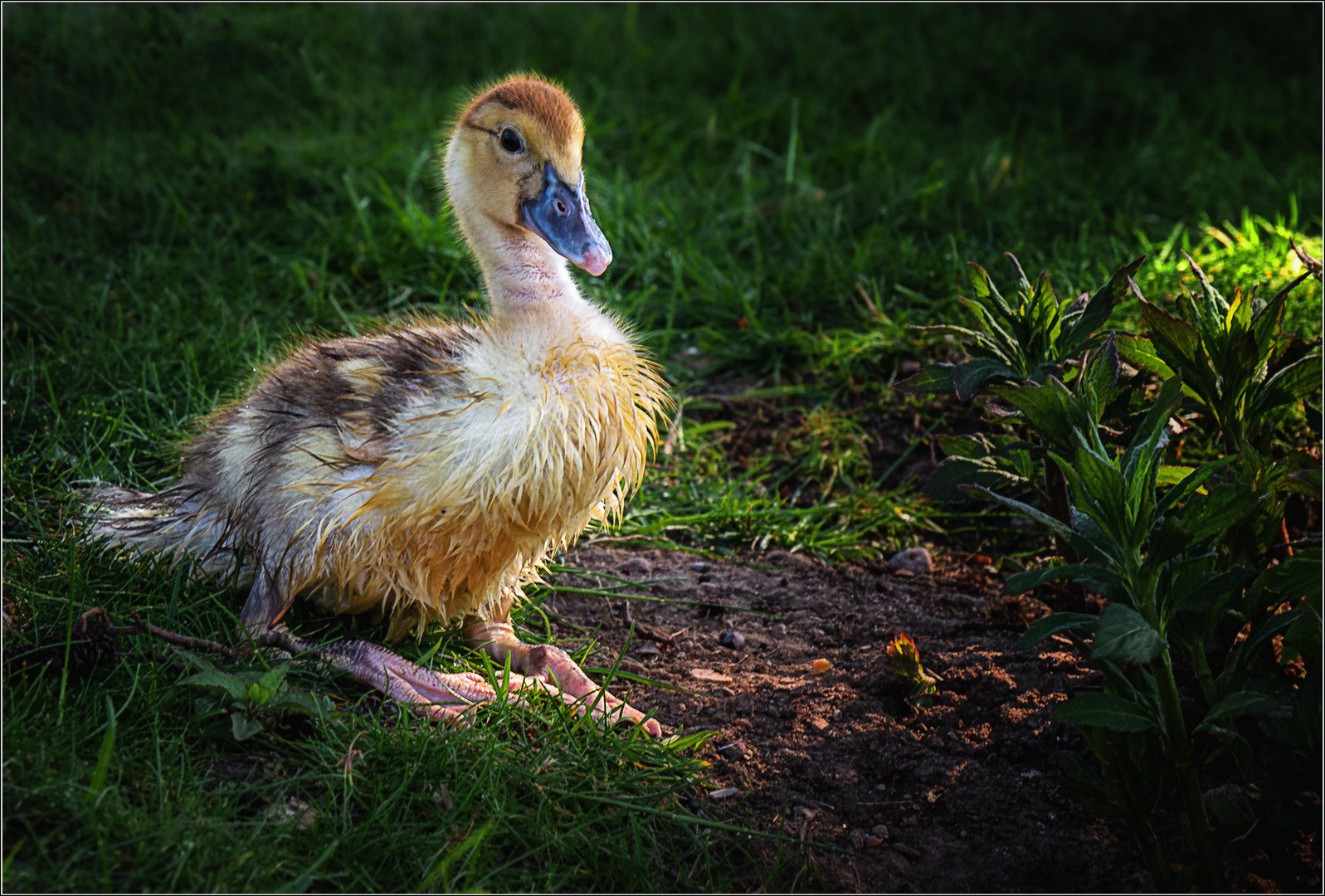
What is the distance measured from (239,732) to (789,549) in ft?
6.41

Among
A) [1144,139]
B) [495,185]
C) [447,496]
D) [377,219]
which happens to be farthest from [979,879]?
[1144,139]

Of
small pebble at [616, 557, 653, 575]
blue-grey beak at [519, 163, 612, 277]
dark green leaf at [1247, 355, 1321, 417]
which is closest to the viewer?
dark green leaf at [1247, 355, 1321, 417]

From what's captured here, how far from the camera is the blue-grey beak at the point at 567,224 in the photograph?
3193mm

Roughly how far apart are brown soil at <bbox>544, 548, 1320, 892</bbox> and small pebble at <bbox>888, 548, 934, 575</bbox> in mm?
40

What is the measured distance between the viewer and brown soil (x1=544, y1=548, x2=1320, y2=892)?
8.35 ft

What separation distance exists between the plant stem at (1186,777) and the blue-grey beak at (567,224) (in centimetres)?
177

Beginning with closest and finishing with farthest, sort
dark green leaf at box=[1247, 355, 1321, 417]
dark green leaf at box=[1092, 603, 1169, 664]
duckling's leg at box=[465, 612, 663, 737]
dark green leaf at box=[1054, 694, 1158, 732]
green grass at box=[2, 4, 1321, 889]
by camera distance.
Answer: dark green leaf at box=[1092, 603, 1169, 664]
dark green leaf at box=[1054, 694, 1158, 732]
green grass at box=[2, 4, 1321, 889]
dark green leaf at box=[1247, 355, 1321, 417]
duckling's leg at box=[465, 612, 663, 737]

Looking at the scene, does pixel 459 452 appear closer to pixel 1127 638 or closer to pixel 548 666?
pixel 548 666

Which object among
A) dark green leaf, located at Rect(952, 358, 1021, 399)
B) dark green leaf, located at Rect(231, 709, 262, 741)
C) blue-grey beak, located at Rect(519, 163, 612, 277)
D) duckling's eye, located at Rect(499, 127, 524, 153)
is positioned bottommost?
dark green leaf, located at Rect(231, 709, 262, 741)

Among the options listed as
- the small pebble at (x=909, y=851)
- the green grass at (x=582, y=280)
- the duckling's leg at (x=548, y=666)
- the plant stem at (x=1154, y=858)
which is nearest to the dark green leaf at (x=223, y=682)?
the green grass at (x=582, y=280)

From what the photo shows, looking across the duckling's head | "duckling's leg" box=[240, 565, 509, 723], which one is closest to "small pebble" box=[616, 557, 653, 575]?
"duckling's leg" box=[240, 565, 509, 723]

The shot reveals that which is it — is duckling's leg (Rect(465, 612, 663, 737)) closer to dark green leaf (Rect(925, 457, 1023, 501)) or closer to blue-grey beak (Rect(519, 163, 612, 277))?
dark green leaf (Rect(925, 457, 1023, 501))

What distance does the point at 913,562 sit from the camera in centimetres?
379

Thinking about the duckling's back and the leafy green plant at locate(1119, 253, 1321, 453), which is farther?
the duckling's back
